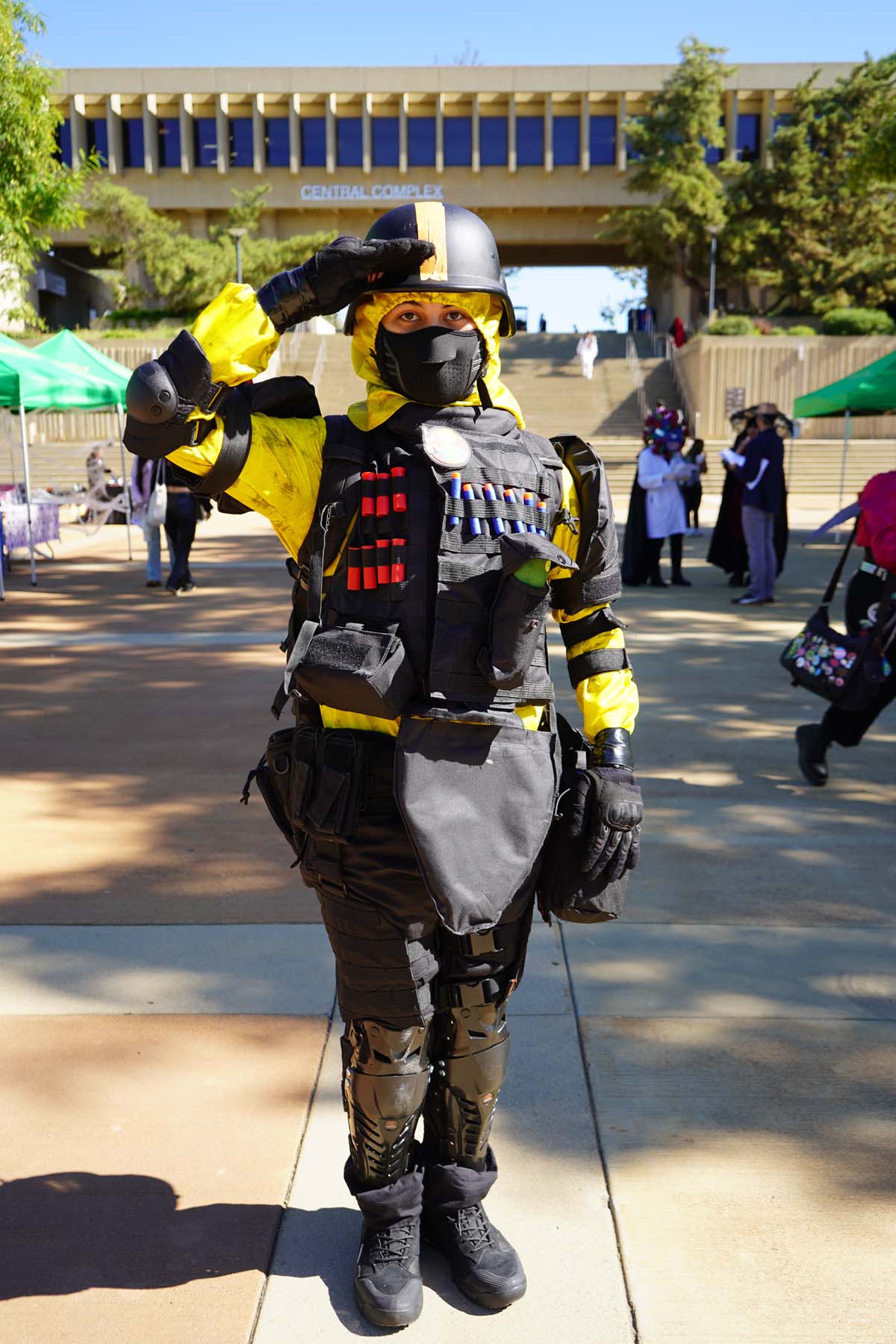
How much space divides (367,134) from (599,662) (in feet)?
179

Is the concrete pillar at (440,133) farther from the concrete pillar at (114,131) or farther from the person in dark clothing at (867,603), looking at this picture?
the person in dark clothing at (867,603)

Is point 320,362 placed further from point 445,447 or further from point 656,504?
point 445,447

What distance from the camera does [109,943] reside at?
3.89 meters

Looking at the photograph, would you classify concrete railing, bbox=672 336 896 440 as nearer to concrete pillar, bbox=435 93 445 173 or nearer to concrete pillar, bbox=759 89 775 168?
concrete pillar, bbox=759 89 775 168

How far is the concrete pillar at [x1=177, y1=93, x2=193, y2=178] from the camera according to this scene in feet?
167

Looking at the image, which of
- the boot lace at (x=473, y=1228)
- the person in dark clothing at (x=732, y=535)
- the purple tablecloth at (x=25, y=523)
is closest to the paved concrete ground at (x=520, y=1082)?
the boot lace at (x=473, y=1228)

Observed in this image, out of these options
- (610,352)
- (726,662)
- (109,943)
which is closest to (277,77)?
(610,352)

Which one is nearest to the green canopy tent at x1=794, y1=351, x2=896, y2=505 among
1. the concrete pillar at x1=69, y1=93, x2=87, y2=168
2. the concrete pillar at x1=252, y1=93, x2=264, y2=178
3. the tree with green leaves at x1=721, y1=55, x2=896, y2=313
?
the tree with green leaves at x1=721, y1=55, x2=896, y2=313

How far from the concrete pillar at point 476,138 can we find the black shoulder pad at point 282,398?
53598mm

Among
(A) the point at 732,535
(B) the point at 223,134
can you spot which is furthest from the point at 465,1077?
(B) the point at 223,134

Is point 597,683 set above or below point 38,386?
below

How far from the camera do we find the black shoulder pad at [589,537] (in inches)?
93.0

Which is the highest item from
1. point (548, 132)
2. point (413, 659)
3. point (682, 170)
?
point (548, 132)

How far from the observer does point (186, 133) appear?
51438 millimetres
